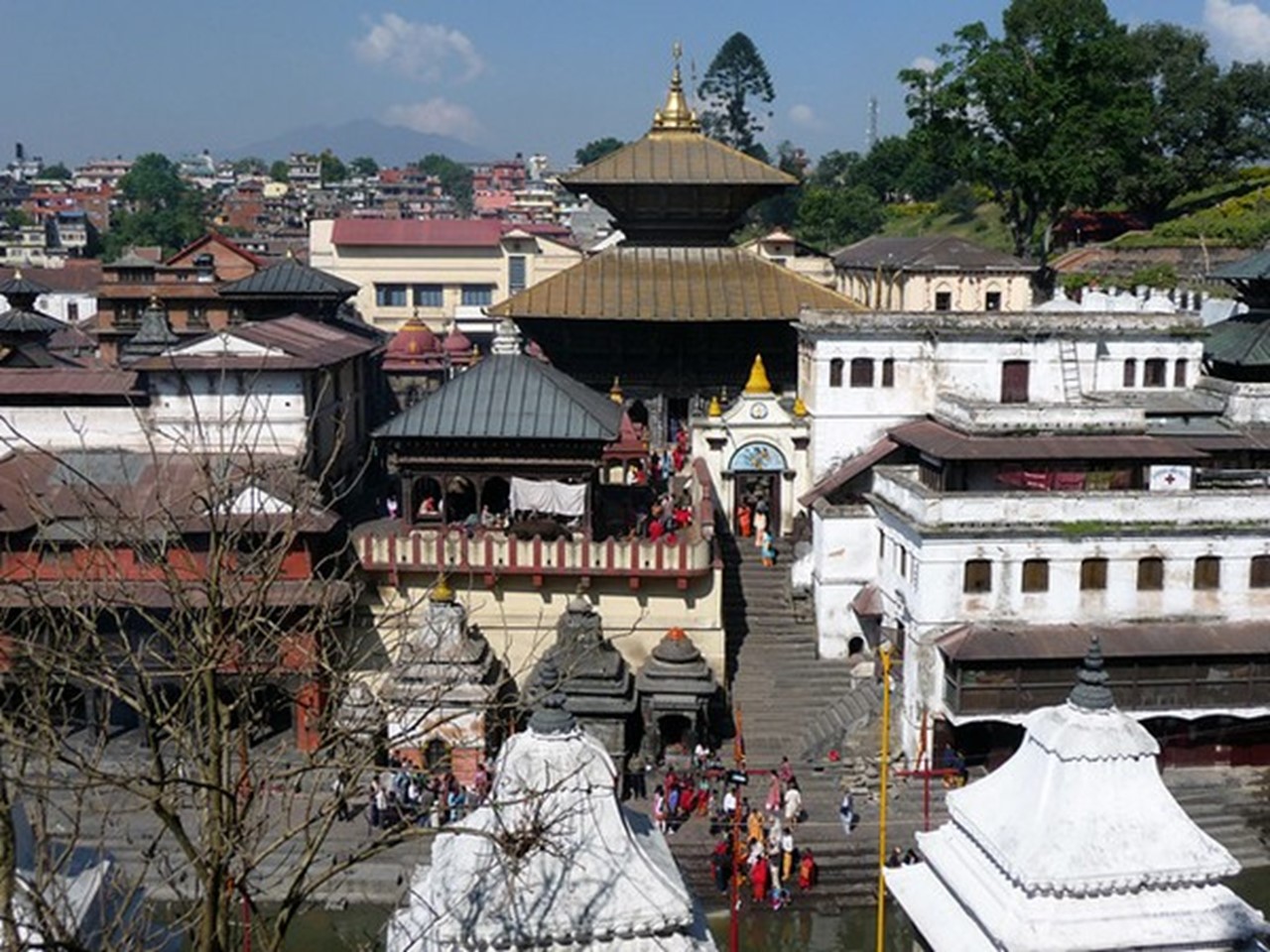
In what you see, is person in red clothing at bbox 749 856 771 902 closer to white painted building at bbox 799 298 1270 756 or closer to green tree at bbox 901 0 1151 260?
white painted building at bbox 799 298 1270 756

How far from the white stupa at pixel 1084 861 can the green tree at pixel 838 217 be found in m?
83.0

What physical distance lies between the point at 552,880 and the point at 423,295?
67.6 m

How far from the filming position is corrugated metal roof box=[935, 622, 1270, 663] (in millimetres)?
26016

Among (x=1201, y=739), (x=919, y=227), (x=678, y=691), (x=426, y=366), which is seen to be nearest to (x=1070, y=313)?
(x=1201, y=739)

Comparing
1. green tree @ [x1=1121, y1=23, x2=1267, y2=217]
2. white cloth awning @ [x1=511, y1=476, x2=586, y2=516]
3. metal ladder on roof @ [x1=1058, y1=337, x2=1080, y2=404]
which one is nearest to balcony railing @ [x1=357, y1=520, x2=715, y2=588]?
white cloth awning @ [x1=511, y1=476, x2=586, y2=516]

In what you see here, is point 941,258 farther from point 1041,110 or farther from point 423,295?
point 423,295

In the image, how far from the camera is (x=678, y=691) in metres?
27.4

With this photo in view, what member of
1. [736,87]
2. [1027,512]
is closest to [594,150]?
[736,87]

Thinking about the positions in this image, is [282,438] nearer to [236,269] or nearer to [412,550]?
[412,550]

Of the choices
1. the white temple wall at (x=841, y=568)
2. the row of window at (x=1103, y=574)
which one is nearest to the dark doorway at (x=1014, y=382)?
the white temple wall at (x=841, y=568)

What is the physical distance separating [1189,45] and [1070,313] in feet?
143

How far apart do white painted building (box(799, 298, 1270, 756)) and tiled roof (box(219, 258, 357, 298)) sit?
657 inches

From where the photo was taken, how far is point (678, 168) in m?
41.5

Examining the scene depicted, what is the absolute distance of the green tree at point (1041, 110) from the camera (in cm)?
5178
